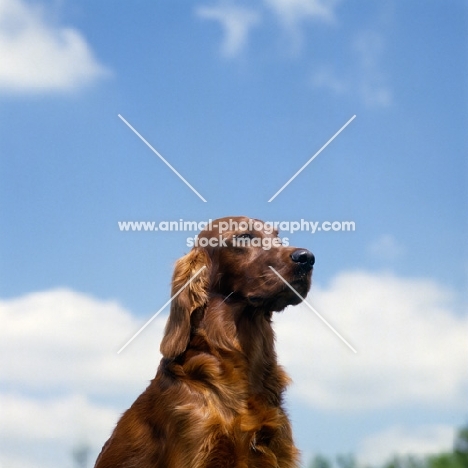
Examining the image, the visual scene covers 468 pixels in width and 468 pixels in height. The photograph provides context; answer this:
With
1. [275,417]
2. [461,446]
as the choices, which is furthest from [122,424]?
[461,446]

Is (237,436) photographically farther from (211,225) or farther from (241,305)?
(211,225)

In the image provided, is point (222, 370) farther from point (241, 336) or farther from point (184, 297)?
point (184, 297)

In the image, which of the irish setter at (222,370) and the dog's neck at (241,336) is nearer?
the irish setter at (222,370)

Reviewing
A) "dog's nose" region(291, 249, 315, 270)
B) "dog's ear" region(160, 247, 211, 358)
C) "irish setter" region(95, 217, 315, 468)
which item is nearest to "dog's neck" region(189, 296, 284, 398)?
"irish setter" region(95, 217, 315, 468)

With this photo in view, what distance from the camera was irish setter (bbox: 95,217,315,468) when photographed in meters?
5.42

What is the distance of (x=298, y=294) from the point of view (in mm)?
5660

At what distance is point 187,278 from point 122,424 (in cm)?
130

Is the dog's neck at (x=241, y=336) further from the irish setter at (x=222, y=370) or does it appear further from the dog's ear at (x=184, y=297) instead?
the dog's ear at (x=184, y=297)

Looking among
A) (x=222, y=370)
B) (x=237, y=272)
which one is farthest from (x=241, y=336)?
(x=237, y=272)

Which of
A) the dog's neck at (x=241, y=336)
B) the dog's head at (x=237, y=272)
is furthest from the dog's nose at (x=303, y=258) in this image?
the dog's neck at (x=241, y=336)

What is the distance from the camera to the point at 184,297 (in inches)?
226

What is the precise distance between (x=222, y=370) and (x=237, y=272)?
79 centimetres

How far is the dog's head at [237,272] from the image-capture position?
5.62 metres

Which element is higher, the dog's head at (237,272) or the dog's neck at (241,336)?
the dog's head at (237,272)
